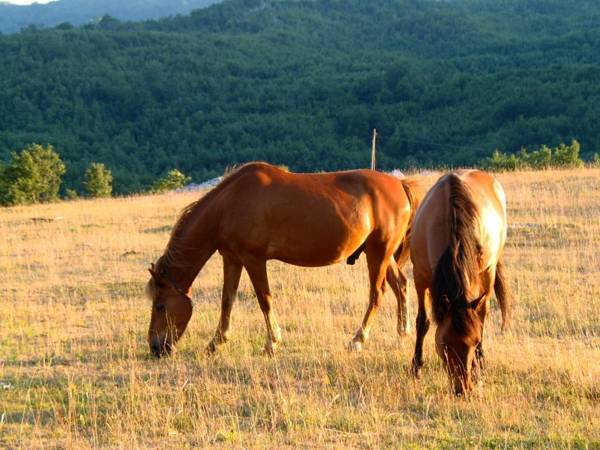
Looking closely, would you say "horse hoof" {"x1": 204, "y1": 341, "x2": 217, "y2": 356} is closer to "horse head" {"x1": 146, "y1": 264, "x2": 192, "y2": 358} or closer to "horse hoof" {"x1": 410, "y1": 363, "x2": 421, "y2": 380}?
"horse head" {"x1": 146, "y1": 264, "x2": 192, "y2": 358}

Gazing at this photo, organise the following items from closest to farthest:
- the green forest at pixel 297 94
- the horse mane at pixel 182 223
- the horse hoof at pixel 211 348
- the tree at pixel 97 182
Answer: the horse hoof at pixel 211 348, the horse mane at pixel 182 223, the tree at pixel 97 182, the green forest at pixel 297 94

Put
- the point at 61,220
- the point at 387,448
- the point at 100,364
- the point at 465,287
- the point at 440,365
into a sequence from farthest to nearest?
1. the point at 61,220
2. the point at 100,364
3. the point at 440,365
4. the point at 465,287
5. the point at 387,448

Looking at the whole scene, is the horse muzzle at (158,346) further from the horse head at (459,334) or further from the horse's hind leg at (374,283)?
the horse head at (459,334)

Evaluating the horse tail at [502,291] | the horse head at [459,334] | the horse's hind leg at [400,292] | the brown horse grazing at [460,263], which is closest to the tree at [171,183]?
the horse's hind leg at [400,292]

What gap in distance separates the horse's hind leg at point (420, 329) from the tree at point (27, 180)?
85.0 ft

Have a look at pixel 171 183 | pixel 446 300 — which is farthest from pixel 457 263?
pixel 171 183

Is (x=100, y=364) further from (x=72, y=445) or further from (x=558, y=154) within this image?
(x=558, y=154)

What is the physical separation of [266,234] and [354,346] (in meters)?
1.32

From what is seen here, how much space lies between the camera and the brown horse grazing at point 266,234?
7.71 m

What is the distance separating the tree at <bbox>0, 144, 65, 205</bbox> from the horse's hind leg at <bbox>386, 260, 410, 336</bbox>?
24377mm

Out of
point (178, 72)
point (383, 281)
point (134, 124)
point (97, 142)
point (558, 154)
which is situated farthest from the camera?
point (178, 72)

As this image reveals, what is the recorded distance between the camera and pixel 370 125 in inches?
3696

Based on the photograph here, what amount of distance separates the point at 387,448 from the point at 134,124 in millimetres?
100646

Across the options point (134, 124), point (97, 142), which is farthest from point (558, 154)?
point (134, 124)
